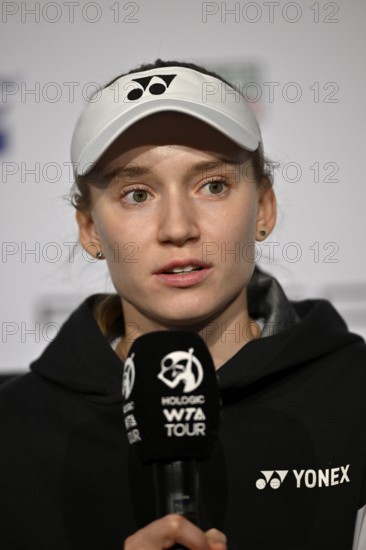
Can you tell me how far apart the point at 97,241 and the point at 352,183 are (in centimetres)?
99

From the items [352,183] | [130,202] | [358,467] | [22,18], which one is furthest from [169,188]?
[22,18]

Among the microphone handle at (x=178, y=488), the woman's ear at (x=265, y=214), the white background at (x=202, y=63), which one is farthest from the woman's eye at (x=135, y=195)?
the white background at (x=202, y=63)

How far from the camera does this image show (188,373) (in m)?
A: 0.90

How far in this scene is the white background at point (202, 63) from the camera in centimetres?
216

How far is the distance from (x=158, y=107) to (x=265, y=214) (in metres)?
0.26

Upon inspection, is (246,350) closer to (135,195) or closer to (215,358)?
(215,358)

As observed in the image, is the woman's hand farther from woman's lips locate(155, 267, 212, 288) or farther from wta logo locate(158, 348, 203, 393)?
woman's lips locate(155, 267, 212, 288)

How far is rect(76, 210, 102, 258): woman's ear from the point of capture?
53.5 inches

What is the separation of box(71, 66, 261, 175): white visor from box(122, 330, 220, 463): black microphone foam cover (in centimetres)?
39

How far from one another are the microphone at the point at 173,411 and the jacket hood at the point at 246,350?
1.09 ft

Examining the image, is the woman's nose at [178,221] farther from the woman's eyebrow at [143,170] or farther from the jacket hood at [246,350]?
the jacket hood at [246,350]

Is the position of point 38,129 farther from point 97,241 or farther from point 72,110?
point 97,241

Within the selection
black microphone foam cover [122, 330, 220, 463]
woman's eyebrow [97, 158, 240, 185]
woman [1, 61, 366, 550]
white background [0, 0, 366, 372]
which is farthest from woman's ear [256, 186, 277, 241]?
white background [0, 0, 366, 372]

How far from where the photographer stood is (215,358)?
133 cm
